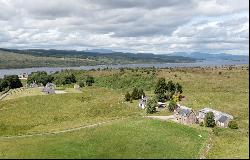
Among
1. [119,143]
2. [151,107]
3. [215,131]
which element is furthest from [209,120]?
[119,143]

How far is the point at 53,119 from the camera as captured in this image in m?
111

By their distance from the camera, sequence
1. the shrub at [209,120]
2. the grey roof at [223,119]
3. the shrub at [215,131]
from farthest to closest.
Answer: the grey roof at [223,119]
the shrub at [209,120]
the shrub at [215,131]

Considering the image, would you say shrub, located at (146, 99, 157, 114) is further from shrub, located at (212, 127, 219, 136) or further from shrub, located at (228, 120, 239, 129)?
shrub, located at (228, 120, 239, 129)

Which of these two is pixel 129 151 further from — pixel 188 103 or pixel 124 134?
pixel 188 103

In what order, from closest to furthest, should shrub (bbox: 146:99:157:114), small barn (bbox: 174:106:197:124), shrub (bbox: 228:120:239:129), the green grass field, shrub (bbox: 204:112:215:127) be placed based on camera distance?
the green grass field
shrub (bbox: 228:120:239:129)
shrub (bbox: 204:112:215:127)
small barn (bbox: 174:106:197:124)
shrub (bbox: 146:99:157:114)

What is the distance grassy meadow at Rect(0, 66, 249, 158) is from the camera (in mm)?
65625

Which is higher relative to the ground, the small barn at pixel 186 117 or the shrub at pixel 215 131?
the small barn at pixel 186 117

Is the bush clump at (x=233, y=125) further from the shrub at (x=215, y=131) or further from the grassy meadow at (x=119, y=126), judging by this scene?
the shrub at (x=215, y=131)

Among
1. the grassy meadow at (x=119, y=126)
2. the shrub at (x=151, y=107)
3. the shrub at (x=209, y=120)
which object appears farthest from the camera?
the shrub at (x=151, y=107)

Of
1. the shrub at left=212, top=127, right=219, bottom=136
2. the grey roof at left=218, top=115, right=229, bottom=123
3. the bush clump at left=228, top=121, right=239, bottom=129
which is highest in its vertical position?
the grey roof at left=218, top=115, right=229, bottom=123

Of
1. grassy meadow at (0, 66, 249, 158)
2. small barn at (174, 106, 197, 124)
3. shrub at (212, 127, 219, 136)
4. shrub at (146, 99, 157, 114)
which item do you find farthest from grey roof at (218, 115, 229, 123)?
shrub at (146, 99, 157, 114)

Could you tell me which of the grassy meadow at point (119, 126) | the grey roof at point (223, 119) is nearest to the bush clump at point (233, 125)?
the grassy meadow at point (119, 126)

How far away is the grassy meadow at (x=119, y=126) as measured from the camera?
6562 cm

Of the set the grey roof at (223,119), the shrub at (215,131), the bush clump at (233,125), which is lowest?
the shrub at (215,131)
